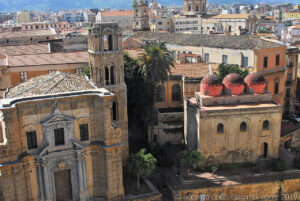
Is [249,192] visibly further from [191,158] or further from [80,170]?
[80,170]

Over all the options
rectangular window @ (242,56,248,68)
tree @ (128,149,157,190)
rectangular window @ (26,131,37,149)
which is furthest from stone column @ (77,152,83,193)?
rectangular window @ (242,56,248,68)

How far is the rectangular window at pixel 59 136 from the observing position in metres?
28.3

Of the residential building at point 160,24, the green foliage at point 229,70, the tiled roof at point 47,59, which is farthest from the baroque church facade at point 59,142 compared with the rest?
the residential building at point 160,24

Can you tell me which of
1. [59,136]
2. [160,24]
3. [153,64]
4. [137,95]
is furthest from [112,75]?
[160,24]

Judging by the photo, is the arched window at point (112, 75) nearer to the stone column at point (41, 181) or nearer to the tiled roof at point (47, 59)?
the stone column at point (41, 181)

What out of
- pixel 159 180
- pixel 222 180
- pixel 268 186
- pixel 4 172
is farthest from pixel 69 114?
pixel 268 186

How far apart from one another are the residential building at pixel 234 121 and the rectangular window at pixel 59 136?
12.7 metres

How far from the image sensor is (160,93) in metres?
45.2

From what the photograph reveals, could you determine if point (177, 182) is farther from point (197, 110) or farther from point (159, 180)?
point (197, 110)

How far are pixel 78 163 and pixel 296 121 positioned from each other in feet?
113

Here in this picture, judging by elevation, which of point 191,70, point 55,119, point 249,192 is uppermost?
point 191,70

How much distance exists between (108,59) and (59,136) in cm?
858

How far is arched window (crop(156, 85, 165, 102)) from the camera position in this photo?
4494 cm

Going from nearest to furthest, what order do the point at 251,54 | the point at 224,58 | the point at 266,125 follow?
the point at 266,125 < the point at 251,54 < the point at 224,58
